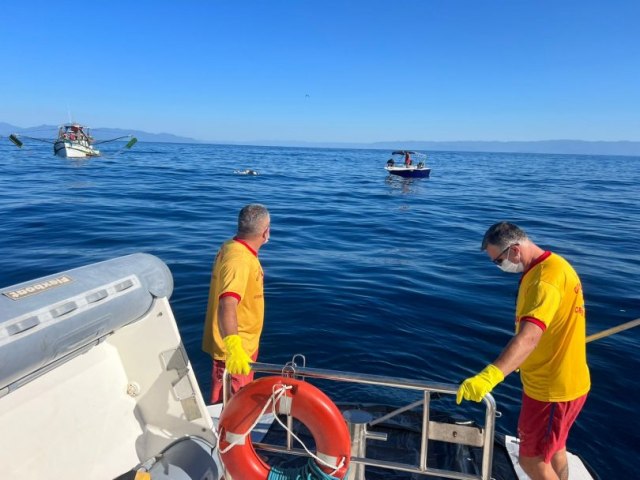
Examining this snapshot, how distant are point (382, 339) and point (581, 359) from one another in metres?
3.85

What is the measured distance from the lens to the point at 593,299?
329 inches

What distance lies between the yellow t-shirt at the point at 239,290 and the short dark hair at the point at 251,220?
106 millimetres

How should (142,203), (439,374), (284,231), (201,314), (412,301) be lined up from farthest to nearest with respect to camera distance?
(142,203) < (284,231) < (412,301) < (201,314) < (439,374)

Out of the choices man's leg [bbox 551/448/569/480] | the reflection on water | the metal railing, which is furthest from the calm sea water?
the reflection on water

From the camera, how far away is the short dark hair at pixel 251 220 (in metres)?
3.54

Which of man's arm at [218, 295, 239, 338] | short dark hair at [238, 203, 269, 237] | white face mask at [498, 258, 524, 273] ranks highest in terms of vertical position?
short dark hair at [238, 203, 269, 237]

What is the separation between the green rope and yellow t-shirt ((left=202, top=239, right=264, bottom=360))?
105 cm

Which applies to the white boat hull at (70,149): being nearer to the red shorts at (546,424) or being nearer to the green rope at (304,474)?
the green rope at (304,474)

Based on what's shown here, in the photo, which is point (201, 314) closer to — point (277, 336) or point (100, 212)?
point (277, 336)

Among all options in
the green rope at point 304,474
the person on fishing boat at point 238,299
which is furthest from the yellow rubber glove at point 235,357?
the green rope at point 304,474

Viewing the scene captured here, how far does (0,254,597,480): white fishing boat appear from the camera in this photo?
2568 mm

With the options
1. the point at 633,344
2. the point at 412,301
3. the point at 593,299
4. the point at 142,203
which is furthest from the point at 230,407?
the point at 142,203

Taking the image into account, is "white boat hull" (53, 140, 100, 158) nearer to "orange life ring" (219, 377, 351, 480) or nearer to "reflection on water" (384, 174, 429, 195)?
"reflection on water" (384, 174, 429, 195)

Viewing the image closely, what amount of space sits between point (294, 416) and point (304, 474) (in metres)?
0.39
